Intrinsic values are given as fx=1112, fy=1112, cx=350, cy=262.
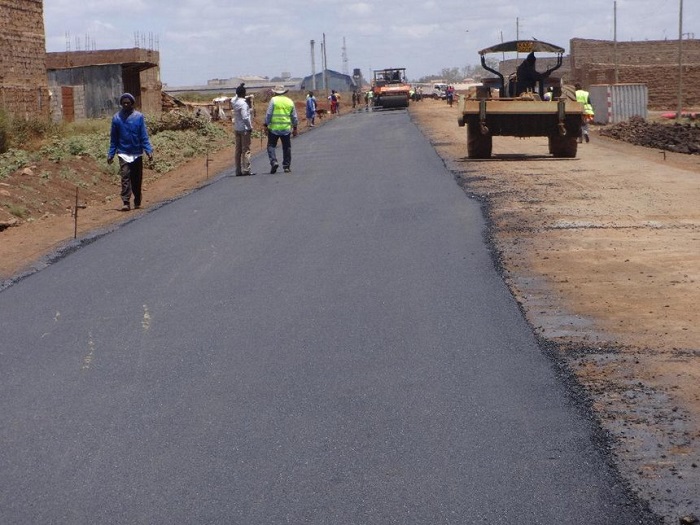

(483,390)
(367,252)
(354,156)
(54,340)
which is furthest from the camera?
(354,156)

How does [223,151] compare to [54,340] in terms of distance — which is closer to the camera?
[54,340]

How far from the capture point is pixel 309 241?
12.0m

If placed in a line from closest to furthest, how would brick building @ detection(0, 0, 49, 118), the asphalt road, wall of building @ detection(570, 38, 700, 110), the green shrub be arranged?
the asphalt road
the green shrub
brick building @ detection(0, 0, 49, 118)
wall of building @ detection(570, 38, 700, 110)

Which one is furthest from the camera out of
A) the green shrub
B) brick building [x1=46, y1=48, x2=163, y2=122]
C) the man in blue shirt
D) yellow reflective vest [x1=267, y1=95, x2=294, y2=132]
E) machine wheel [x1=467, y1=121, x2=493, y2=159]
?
brick building [x1=46, y1=48, x2=163, y2=122]

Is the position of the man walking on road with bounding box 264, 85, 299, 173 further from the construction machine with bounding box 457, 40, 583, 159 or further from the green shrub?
the green shrub

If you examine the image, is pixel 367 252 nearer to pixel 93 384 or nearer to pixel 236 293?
pixel 236 293

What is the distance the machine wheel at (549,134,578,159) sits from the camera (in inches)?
930

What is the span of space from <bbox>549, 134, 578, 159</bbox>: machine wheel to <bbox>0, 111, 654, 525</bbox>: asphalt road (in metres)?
12.5

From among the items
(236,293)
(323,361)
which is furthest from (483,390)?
(236,293)

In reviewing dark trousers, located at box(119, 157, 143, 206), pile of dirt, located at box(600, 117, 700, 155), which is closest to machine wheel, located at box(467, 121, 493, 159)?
pile of dirt, located at box(600, 117, 700, 155)

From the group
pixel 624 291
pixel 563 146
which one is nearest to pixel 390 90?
pixel 563 146

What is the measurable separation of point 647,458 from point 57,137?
28.0 meters

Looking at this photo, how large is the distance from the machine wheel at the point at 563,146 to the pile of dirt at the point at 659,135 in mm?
6115

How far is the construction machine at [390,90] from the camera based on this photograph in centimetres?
6694
